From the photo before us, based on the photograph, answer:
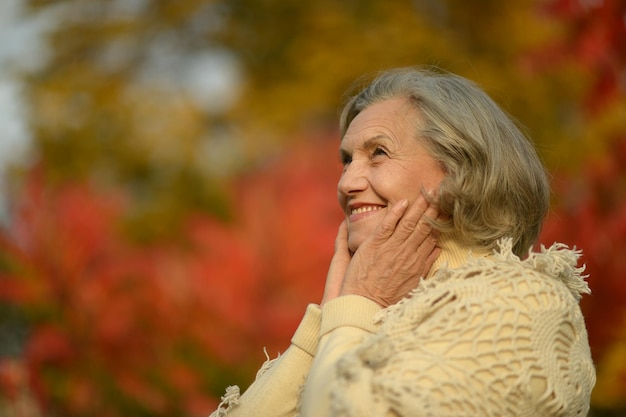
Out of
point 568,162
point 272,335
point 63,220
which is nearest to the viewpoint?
point 272,335

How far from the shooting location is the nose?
9.09 ft

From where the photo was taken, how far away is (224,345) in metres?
6.08

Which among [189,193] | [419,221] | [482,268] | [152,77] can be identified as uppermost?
[152,77]

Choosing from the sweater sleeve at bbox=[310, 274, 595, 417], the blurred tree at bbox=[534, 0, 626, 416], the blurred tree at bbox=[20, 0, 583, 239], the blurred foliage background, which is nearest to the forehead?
the blurred foliage background

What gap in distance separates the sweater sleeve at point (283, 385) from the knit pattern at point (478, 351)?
1.29ft

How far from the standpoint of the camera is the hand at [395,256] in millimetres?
2537

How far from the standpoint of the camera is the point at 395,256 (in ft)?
8.50

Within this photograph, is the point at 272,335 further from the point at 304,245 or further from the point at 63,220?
the point at 63,220

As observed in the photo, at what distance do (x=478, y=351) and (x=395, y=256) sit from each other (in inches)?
17.3

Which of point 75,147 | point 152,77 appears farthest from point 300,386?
point 152,77

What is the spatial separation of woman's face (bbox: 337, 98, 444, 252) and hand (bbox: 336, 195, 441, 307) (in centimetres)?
7

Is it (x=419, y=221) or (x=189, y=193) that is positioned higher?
(x=189, y=193)

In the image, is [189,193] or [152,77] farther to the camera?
[152,77]

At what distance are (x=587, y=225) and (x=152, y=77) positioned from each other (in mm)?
7704
